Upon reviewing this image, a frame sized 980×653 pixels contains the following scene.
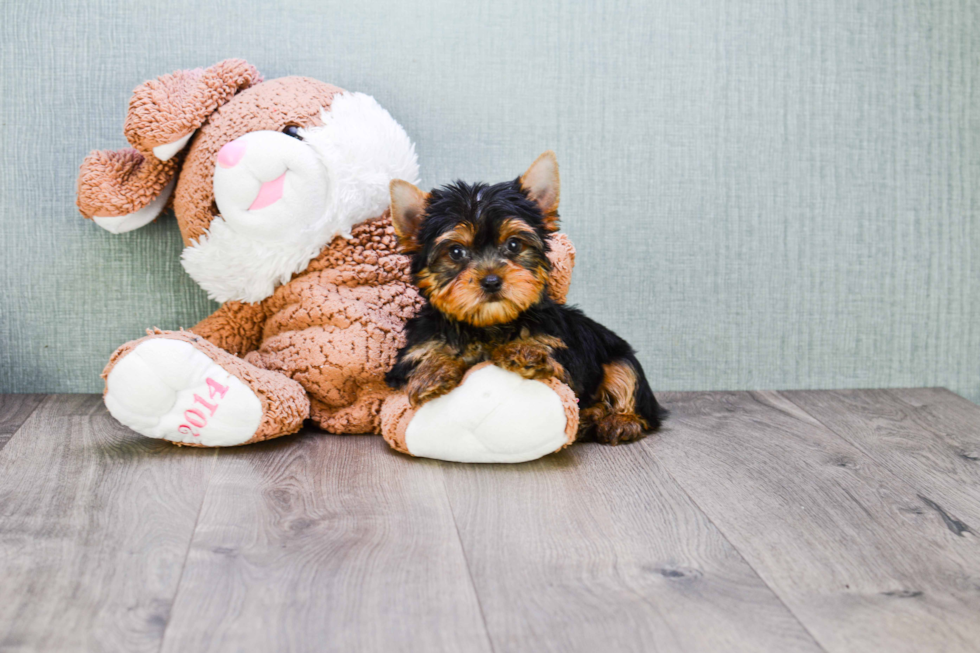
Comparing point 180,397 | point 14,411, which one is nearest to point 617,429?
point 180,397

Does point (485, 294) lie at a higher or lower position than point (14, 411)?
higher

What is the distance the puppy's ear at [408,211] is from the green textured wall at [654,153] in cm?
57

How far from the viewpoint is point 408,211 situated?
1.68 meters

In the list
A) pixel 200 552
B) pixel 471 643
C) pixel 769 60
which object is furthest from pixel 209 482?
pixel 769 60

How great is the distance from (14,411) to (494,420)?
4.09ft

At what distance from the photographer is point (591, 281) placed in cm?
230

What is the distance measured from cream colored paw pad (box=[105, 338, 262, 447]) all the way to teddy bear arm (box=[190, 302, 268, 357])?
0.32m

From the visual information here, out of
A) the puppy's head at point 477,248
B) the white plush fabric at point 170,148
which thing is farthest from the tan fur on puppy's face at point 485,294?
the white plush fabric at point 170,148

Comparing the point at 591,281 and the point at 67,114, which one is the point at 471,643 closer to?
the point at 591,281

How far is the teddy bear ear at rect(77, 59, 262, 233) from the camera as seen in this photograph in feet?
6.07

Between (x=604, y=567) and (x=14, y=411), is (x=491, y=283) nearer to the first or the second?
(x=604, y=567)

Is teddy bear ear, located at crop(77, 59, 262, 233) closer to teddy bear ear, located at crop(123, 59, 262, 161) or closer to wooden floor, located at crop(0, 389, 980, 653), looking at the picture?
teddy bear ear, located at crop(123, 59, 262, 161)

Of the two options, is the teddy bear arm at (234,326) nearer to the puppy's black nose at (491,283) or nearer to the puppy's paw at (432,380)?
the puppy's paw at (432,380)

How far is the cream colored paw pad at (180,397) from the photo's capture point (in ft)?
5.39
